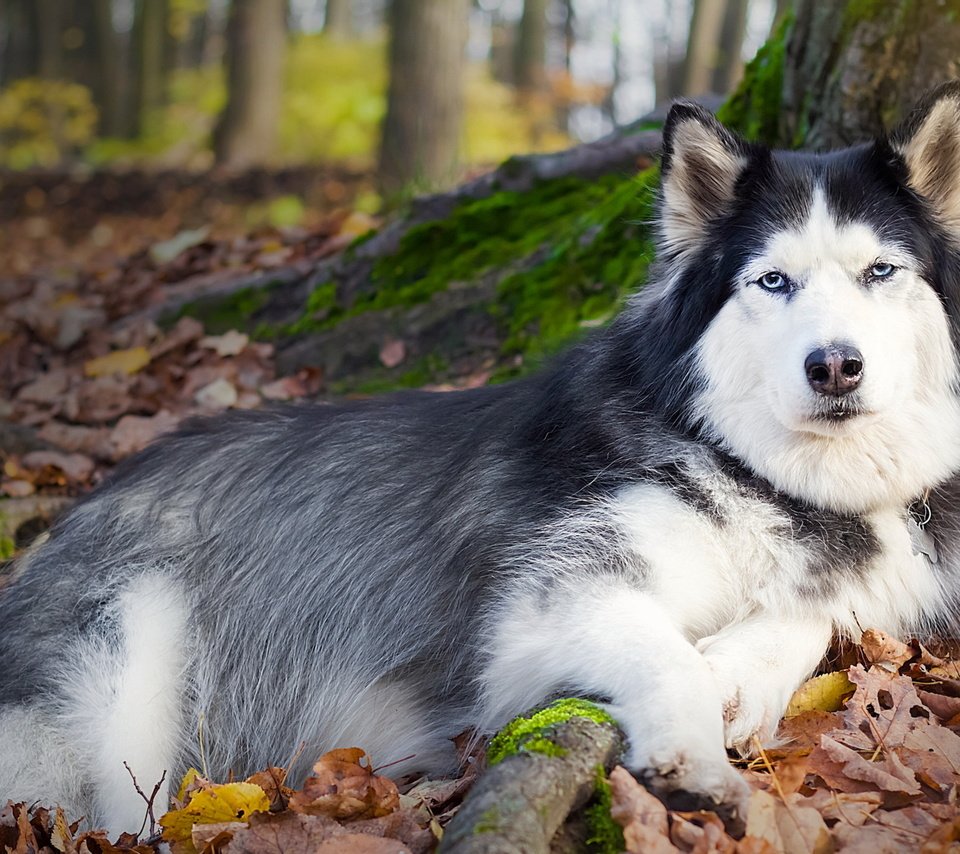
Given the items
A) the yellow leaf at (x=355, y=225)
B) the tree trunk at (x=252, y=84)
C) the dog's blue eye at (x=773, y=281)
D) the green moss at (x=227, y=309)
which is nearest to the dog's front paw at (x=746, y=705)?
the dog's blue eye at (x=773, y=281)

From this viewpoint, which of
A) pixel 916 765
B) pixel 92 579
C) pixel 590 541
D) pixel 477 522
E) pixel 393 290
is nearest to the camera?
pixel 916 765

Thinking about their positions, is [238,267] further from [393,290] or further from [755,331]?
[755,331]

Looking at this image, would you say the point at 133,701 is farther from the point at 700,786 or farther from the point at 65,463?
the point at 65,463

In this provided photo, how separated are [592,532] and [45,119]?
2331 centimetres

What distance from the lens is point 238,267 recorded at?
24.5 feet

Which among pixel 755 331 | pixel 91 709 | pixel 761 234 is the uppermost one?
pixel 761 234

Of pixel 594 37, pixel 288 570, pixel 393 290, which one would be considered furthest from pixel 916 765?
pixel 594 37

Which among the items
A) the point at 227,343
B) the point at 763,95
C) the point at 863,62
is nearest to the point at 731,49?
the point at 763,95

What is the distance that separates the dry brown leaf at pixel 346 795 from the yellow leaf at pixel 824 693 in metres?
1.25

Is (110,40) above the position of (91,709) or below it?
above

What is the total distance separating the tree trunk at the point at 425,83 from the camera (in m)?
11.1

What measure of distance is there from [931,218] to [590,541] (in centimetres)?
146

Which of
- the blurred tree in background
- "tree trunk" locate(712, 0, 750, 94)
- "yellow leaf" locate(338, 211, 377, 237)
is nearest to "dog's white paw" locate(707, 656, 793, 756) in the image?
"yellow leaf" locate(338, 211, 377, 237)

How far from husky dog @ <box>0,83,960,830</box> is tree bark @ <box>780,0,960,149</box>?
148cm
